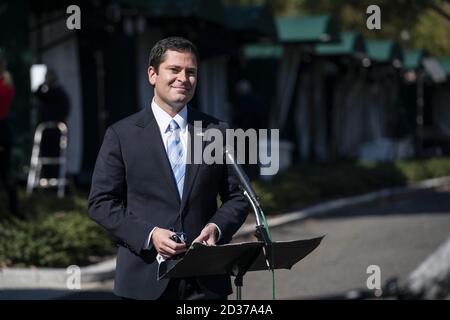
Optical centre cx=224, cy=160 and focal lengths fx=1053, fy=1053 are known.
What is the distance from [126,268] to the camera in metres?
4.44

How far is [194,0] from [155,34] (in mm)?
2485

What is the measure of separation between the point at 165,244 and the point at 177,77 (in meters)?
0.70

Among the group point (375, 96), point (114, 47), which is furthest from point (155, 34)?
point (375, 96)

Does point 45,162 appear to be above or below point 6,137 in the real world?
below

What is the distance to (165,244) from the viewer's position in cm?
416

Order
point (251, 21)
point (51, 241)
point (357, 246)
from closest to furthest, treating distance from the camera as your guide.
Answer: point (51, 241) < point (357, 246) < point (251, 21)

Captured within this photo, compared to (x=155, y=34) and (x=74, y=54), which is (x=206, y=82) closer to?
(x=155, y=34)

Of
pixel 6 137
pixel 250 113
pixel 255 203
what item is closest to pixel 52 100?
pixel 6 137

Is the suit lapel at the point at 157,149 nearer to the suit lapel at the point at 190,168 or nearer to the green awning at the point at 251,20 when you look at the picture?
the suit lapel at the point at 190,168

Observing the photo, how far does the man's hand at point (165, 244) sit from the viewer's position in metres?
4.12

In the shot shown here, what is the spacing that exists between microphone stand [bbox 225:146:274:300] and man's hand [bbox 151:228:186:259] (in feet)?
0.95

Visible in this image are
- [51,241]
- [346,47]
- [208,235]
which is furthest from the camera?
[346,47]

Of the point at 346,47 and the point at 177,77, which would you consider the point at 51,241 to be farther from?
the point at 346,47

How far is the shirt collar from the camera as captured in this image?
4.47 metres
